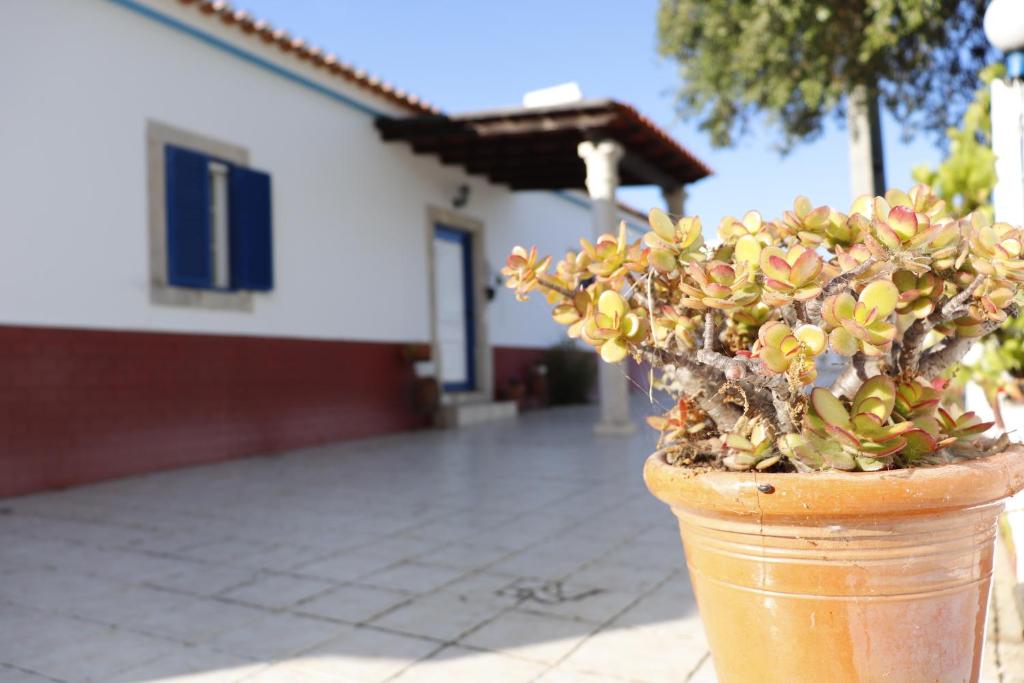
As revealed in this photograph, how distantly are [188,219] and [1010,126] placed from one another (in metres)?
5.28

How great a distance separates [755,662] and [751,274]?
2.29ft

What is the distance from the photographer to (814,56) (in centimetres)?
817

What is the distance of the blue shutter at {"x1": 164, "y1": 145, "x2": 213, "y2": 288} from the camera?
5.77m

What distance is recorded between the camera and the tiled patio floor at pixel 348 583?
2.16 metres

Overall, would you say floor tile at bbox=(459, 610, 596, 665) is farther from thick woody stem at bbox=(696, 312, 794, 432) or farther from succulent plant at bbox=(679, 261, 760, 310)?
succulent plant at bbox=(679, 261, 760, 310)

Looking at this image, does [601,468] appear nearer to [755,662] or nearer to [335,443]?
[335,443]

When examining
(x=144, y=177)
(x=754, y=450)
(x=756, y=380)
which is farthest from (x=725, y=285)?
(x=144, y=177)

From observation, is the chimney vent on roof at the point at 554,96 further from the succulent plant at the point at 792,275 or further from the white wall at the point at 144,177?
the succulent plant at the point at 792,275

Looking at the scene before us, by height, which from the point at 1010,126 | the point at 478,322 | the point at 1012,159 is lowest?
the point at 478,322

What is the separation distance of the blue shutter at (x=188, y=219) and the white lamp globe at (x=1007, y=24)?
5.20 metres

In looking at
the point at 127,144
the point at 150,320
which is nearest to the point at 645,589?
the point at 150,320

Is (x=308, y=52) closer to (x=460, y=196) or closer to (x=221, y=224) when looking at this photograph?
(x=221, y=224)

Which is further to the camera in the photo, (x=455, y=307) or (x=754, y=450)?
(x=455, y=307)

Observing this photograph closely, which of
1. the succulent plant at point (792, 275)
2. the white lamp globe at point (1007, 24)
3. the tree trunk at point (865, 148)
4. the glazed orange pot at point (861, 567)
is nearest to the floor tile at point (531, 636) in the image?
the glazed orange pot at point (861, 567)
